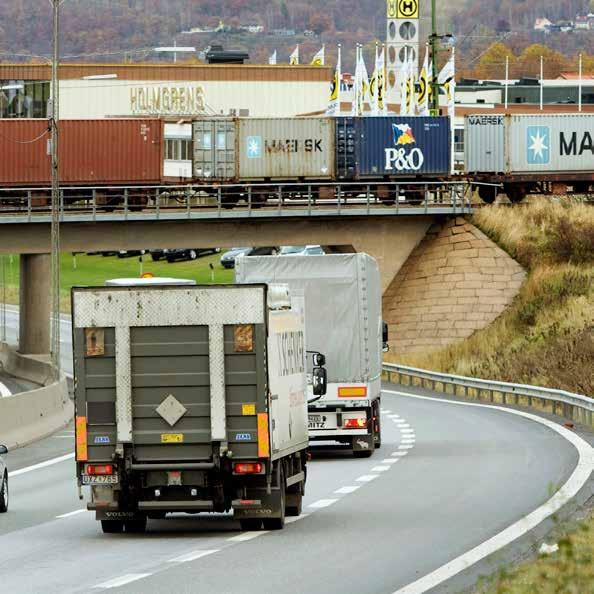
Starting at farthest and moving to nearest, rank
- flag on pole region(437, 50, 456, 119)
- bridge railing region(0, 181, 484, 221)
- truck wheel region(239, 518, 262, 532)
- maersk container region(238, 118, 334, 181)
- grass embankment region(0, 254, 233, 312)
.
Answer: grass embankment region(0, 254, 233, 312), flag on pole region(437, 50, 456, 119), maersk container region(238, 118, 334, 181), bridge railing region(0, 181, 484, 221), truck wheel region(239, 518, 262, 532)

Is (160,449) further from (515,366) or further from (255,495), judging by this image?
(515,366)

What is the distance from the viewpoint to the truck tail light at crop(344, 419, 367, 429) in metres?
26.1

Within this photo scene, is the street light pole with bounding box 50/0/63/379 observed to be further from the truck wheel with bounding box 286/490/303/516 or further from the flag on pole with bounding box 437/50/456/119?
the flag on pole with bounding box 437/50/456/119

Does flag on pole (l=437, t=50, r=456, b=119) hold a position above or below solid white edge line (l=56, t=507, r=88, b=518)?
above

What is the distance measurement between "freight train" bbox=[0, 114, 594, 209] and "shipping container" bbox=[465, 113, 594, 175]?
0.04 metres

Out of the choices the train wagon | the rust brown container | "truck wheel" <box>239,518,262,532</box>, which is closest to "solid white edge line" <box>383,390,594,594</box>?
"truck wheel" <box>239,518,262,532</box>

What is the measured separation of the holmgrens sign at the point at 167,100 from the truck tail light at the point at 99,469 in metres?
99.3

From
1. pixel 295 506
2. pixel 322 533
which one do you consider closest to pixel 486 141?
pixel 295 506

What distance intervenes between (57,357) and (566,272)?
22466 mm

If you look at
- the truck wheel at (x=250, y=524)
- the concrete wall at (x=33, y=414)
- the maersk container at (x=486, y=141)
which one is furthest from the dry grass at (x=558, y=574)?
the maersk container at (x=486, y=141)

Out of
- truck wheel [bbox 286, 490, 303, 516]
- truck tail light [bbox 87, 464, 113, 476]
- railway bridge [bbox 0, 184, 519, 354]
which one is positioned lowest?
truck wheel [bbox 286, 490, 303, 516]

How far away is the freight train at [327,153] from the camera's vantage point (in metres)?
63.6

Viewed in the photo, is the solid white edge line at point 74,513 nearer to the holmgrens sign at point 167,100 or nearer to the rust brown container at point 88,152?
the rust brown container at point 88,152

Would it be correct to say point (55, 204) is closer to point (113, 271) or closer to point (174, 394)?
point (174, 394)
